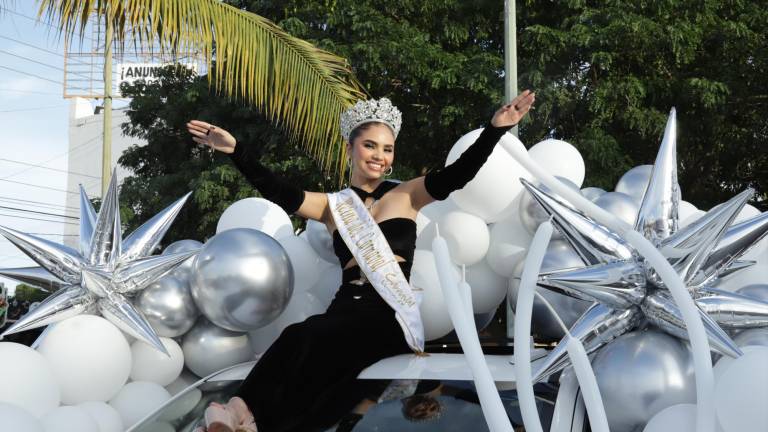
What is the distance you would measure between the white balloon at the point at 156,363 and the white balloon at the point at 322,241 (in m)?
0.76

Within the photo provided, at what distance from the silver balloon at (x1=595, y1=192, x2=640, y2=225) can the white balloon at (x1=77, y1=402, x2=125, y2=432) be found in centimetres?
202

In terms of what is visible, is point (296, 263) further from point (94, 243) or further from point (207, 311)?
point (94, 243)

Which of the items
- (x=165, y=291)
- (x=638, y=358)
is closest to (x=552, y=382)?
(x=638, y=358)

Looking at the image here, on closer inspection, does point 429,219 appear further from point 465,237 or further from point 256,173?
point 256,173

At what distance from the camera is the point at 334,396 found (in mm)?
2334

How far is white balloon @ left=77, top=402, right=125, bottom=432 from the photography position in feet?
9.70

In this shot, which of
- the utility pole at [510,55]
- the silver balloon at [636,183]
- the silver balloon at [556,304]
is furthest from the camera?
the utility pole at [510,55]

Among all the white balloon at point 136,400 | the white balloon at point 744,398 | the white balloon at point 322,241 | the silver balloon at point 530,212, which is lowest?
the white balloon at point 136,400

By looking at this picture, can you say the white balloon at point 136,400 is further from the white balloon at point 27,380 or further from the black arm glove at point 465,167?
the black arm glove at point 465,167

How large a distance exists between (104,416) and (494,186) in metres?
1.74

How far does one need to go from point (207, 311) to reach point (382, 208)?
0.84 metres

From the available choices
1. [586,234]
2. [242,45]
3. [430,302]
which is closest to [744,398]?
[586,234]

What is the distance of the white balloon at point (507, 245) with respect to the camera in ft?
10.7

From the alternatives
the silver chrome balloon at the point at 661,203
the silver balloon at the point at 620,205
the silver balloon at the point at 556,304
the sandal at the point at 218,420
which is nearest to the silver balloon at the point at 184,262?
the sandal at the point at 218,420
